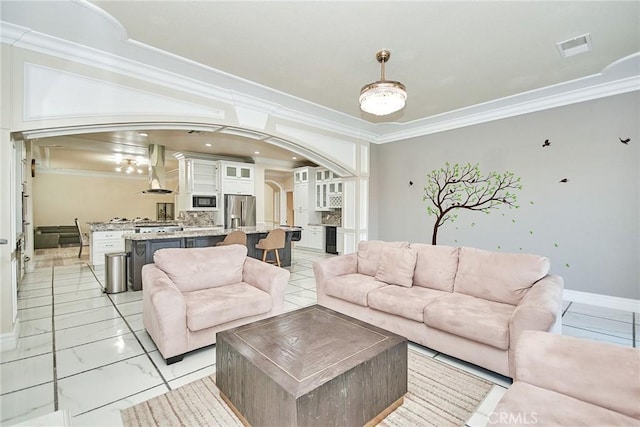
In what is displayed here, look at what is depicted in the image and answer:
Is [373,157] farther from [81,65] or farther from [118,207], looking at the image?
[118,207]

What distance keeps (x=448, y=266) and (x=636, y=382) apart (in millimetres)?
1844

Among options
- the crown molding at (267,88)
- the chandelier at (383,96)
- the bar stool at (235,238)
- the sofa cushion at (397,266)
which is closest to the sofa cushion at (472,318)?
the sofa cushion at (397,266)

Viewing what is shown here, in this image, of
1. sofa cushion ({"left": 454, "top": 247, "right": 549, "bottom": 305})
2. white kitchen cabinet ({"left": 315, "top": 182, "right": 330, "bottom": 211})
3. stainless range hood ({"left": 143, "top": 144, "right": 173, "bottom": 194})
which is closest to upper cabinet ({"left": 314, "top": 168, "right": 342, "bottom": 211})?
white kitchen cabinet ({"left": 315, "top": 182, "right": 330, "bottom": 211})

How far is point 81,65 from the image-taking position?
115 inches

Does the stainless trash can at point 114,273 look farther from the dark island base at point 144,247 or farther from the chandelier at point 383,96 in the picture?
the chandelier at point 383,96

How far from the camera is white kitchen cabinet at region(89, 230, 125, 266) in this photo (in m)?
6.30

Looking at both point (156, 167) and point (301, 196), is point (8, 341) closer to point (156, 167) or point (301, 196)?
point (156, 167)

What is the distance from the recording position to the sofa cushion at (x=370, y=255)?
11.5 feet

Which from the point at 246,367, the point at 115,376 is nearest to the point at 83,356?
the point at 115,376

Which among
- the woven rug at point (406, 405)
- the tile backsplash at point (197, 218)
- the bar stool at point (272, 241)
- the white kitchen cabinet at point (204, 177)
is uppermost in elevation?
the white kitchen cabinet at point (204, 177)

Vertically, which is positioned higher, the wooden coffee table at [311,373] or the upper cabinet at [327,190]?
the upper cabinet at [327,190]

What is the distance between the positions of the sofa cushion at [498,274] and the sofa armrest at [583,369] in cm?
124

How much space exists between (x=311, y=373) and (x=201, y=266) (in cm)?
197

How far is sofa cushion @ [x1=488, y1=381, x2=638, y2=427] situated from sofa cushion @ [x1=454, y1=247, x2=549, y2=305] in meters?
1.42
